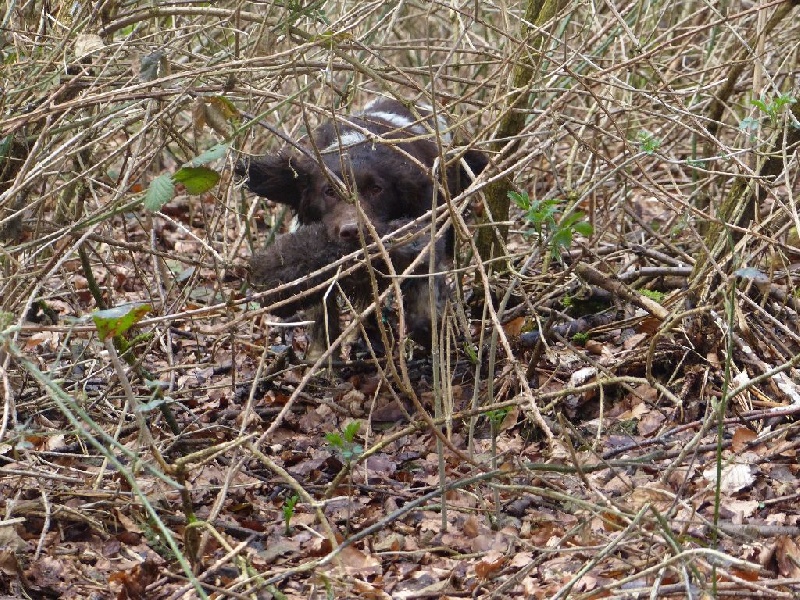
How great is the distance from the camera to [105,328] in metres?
3.38

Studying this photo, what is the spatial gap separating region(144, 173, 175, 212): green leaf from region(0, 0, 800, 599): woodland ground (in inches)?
0.4

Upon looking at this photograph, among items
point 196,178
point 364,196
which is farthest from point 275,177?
point 196,178

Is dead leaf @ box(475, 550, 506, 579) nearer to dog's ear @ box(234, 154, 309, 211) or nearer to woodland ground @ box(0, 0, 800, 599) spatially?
woodland ground @ box(0, 0, 800, 599)

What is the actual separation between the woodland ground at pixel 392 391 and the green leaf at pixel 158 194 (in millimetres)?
10

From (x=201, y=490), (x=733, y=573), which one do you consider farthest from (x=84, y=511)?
(x=733, y=573)

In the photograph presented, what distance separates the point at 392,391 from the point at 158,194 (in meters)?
1.14

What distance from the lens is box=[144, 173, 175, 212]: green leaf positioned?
11.6 ft

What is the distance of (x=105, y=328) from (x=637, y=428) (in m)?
2.87

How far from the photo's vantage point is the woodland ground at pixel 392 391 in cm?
378

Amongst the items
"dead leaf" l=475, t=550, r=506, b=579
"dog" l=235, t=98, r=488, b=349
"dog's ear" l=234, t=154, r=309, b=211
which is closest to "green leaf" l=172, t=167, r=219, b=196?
"dead leaf" l=475, t=550, r=506, b=579

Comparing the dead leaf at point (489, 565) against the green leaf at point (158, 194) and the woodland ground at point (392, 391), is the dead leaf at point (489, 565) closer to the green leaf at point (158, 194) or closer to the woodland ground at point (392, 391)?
the woodland ground at point (392, 391)

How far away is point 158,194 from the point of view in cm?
358

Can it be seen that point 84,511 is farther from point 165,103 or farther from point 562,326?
point 562,326

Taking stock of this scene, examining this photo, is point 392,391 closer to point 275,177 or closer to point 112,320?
point 112,320
